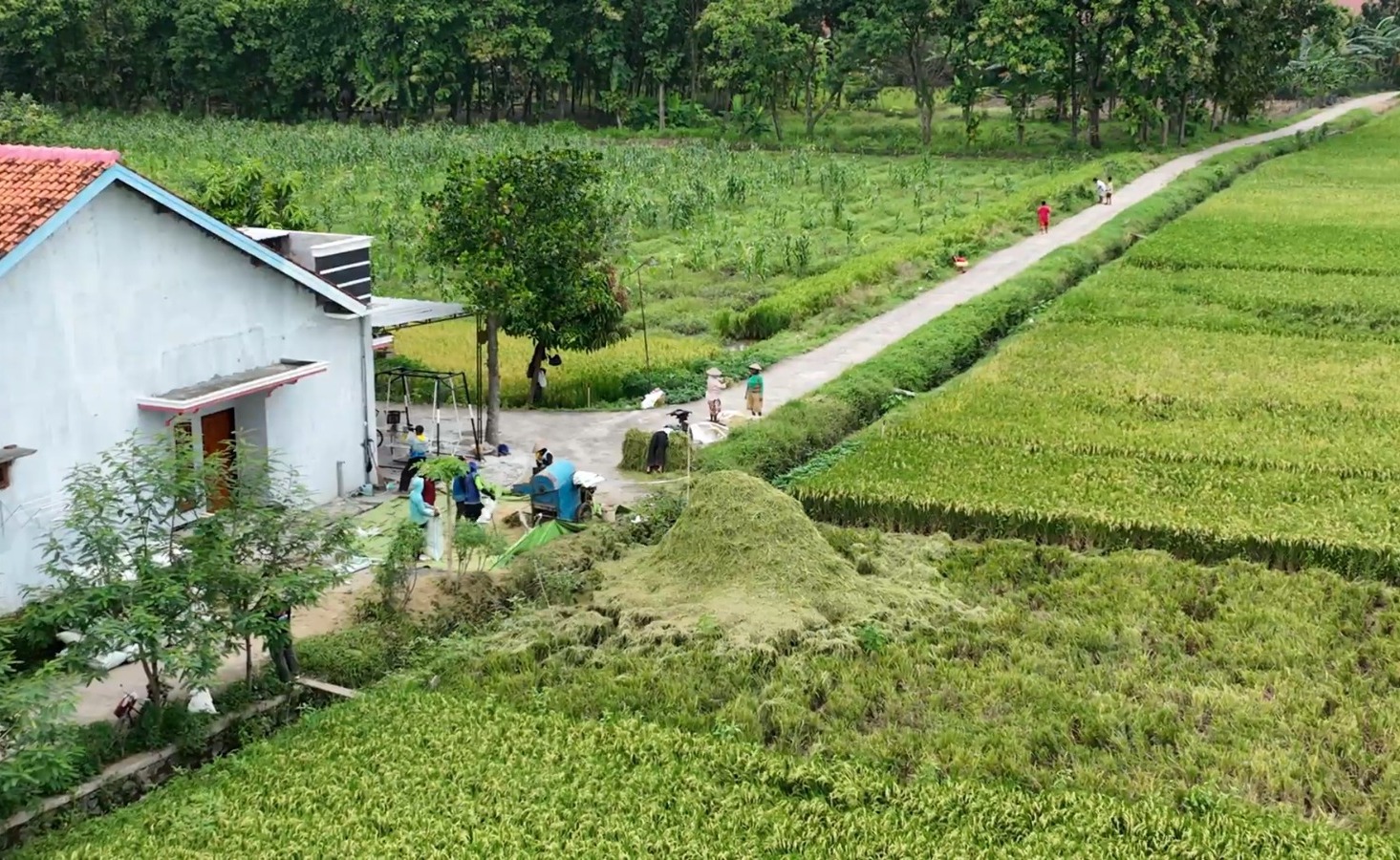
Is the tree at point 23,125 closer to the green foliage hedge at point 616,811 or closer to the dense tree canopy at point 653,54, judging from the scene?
the dense tree canopy at point 653,54

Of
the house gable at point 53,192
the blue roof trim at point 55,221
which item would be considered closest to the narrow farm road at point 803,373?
the house gable at point 53,192

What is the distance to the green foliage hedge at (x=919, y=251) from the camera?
29.9m

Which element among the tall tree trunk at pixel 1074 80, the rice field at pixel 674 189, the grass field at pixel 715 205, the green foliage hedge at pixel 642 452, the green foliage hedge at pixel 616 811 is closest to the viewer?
the green foliage hedge at pixel 616 811

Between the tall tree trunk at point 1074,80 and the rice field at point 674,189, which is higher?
the tall tree trunk at point 1074,80

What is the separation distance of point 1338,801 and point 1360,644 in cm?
338

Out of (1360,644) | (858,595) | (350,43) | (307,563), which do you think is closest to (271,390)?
(307,563)

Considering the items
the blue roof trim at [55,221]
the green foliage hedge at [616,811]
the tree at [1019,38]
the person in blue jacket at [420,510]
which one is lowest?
the green foliage hedge at [616,811]

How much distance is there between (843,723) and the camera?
12.9 meters

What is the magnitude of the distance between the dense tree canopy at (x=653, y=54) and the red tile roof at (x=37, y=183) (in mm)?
44744

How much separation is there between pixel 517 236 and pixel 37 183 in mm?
7304

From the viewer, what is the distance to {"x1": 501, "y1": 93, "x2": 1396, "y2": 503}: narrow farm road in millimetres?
21672

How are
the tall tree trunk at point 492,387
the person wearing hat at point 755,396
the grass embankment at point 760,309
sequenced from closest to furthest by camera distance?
the tall tree trunk at point 492,387 → the person wearing hat at point 755,396 → the grass embankment at point 760,309

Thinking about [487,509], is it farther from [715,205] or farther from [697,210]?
[715,205]

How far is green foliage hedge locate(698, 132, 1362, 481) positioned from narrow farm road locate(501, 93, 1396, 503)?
714 mm
